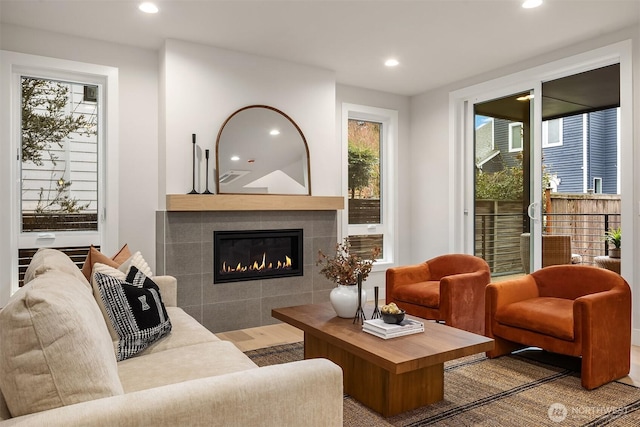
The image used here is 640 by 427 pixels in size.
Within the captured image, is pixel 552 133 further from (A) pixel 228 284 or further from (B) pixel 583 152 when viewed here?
(A) pixel 228 284

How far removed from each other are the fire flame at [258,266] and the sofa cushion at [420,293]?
112 cm

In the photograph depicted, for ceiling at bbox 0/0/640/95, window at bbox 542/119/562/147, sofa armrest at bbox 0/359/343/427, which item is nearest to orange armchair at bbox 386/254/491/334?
ceiling at bbox 0/0/640/95

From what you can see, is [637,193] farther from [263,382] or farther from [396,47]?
[263,382]

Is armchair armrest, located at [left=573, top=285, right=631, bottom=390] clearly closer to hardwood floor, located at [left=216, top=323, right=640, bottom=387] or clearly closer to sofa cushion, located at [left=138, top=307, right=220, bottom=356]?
hardwood floor, located at [left=216, top=323, right=640, bottom=387]

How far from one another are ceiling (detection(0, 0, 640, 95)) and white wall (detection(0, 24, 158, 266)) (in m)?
0.13

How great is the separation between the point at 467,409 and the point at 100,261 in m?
2.28

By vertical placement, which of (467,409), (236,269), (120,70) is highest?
(120,70)

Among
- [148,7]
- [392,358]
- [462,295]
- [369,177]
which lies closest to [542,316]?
[462,295]

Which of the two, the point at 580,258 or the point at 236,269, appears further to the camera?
the point at 580,258

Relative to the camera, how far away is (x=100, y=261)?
268 cm

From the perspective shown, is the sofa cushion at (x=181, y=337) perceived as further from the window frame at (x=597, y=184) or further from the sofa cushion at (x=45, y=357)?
the window frame at (x=597, y=184)

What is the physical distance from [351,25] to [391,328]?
245 cm

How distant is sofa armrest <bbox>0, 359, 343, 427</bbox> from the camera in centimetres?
107

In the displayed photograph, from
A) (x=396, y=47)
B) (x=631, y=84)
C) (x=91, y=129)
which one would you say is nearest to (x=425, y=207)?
(x=396, y=47)
